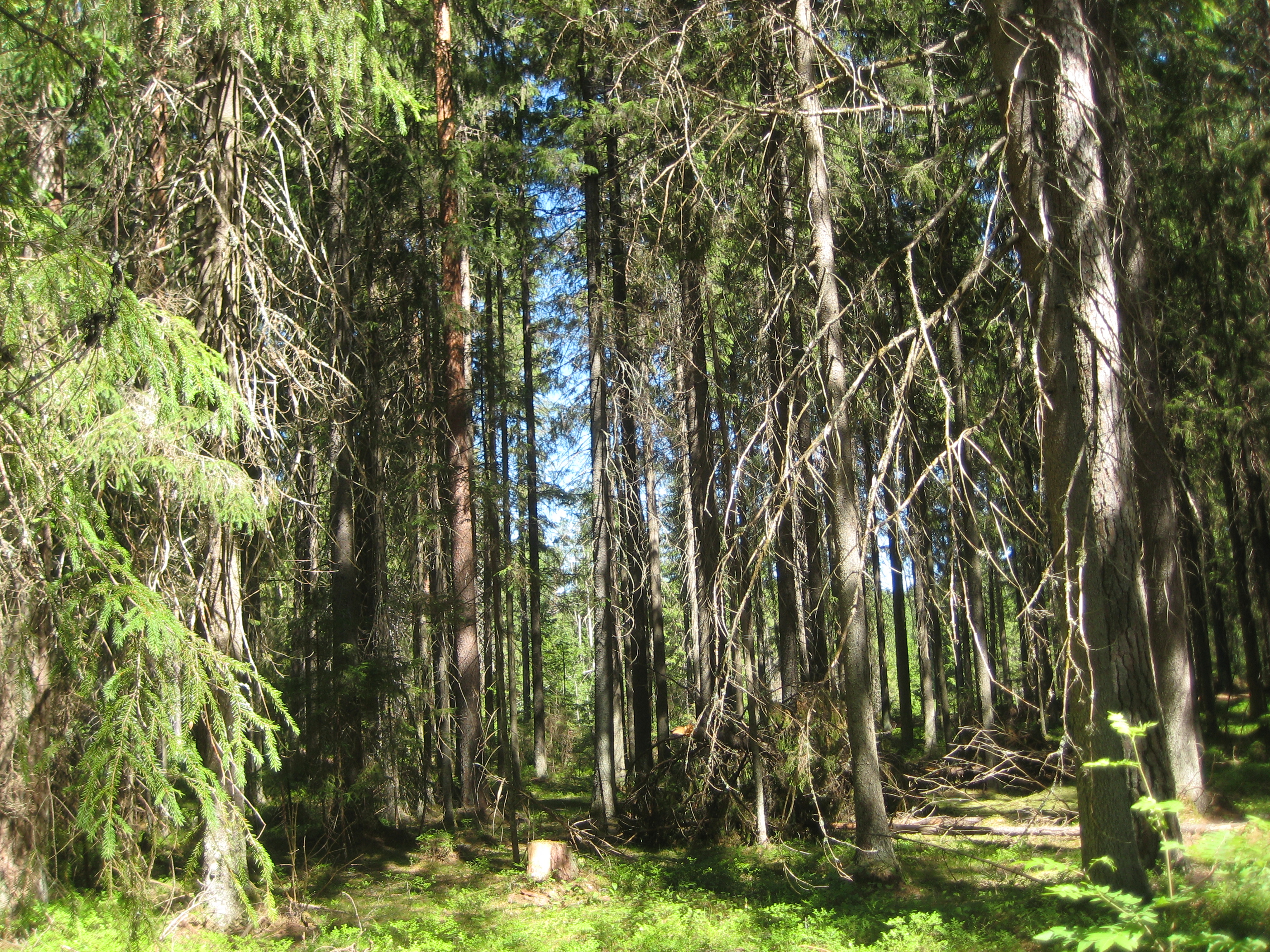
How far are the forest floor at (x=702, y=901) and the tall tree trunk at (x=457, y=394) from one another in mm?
2518

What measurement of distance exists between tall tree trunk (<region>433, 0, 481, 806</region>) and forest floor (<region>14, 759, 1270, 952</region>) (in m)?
2.52

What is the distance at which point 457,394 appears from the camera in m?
12.4

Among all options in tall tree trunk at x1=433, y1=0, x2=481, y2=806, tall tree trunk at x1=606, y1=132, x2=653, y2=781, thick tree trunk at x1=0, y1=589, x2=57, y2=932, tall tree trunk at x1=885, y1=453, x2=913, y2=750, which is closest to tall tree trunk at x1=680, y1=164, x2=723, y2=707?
tall tree trunk at x1=606, y1=132, x2=653, y2=781

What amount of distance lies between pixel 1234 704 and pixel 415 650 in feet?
68.0

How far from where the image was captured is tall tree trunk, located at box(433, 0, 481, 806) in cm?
1209

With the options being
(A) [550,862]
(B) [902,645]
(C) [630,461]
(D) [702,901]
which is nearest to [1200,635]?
(B) [902,645]

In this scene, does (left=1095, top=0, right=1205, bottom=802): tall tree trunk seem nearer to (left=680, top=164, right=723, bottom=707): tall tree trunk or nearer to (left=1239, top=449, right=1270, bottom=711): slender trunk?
(left=680, top=164, right=723, bottom=707): tall tree trunk

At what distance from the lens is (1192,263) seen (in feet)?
40.6

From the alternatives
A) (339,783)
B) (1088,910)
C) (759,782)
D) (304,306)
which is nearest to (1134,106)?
(1088,910)

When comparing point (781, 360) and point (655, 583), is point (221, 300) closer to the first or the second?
point (781, 360)

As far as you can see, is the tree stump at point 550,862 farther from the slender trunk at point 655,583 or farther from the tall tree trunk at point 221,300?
the slender trunk at point 655,583

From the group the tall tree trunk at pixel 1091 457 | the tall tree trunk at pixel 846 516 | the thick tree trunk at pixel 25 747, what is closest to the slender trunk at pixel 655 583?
the tall tree trunk at pixel 846 516

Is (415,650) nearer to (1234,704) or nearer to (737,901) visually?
(737,901)

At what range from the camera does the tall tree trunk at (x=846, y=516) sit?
809cm
